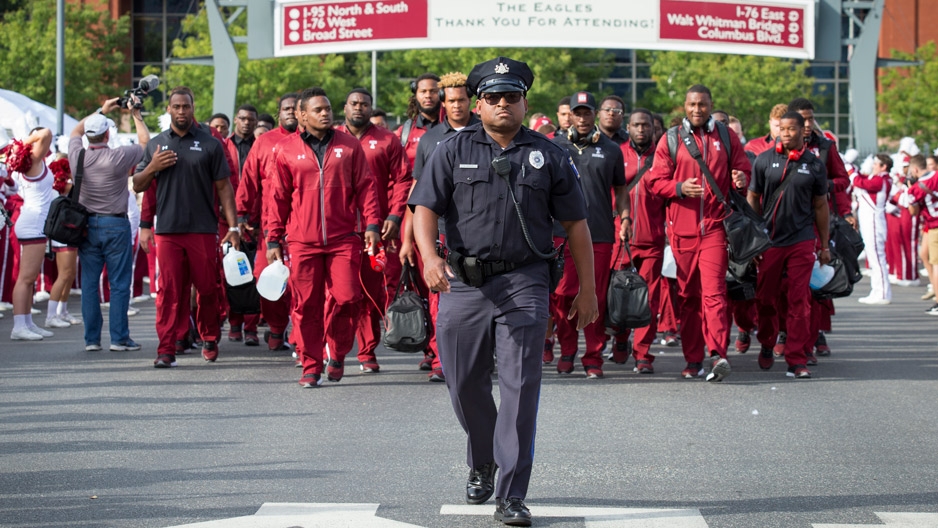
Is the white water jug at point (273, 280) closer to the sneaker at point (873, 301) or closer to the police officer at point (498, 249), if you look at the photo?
the police officer at point (498, 249)

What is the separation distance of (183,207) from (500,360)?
6.02 m

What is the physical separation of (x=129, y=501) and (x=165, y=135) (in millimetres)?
5944

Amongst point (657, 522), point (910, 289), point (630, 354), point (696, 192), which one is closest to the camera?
point (657, 522)

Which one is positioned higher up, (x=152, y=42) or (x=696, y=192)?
(x=152, y=42)

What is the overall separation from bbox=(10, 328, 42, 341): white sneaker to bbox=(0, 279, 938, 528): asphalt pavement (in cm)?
140

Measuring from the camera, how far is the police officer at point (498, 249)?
6.59 meters

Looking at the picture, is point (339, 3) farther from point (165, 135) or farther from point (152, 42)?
point (152, 42)

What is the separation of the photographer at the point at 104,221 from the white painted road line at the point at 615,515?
7203mm

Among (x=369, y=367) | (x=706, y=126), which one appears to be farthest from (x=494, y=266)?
(x=369, y=367)

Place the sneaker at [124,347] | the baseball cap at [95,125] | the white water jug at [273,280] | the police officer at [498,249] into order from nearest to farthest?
1. the police officer at [498,249]
2. the white water jug at [273,280]
3. the baseball cap at [95,125]
4. the sneaker at [124,347]

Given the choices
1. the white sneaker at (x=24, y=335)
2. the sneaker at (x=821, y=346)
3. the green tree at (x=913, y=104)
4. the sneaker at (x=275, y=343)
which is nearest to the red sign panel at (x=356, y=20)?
the white sneaker at (x=24, y=335)

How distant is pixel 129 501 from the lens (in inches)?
269

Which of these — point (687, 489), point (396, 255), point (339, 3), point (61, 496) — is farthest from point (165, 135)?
point (339, 3)

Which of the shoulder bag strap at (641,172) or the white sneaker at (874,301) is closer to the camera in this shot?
the shoulder bag strap at (641,172)
